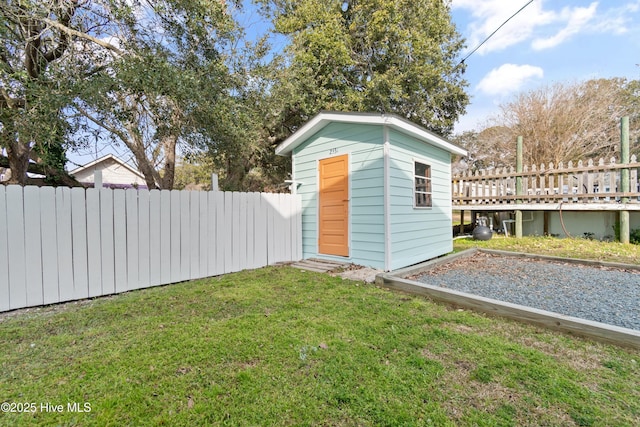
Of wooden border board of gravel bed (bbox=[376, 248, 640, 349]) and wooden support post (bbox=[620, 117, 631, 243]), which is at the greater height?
wooden support post (bbox=[620, 117, 631, 243])

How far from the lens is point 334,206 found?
581 cm

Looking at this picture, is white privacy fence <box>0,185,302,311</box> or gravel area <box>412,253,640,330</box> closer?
gravel area <box>412,253,640,330</box>

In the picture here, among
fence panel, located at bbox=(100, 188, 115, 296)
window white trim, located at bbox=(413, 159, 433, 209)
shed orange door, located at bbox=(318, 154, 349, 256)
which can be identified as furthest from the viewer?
window white trim, located at bbox=(413, 159, 433, 209)

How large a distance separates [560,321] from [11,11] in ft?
26.0

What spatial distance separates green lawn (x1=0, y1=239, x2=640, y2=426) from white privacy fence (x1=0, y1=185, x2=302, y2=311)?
18.5 inches

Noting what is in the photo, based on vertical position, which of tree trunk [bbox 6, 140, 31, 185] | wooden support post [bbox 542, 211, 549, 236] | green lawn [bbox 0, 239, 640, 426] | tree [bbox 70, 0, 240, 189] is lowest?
green lawn [bbox 0, 239, 640, 426]

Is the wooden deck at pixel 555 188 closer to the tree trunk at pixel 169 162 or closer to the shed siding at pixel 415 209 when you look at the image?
the shed siding at pixel 415 209

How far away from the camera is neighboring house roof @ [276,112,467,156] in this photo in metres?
5.00

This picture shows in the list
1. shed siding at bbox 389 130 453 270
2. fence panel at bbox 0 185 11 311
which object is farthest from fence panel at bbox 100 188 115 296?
shed siding at bbox 389 130 453 270

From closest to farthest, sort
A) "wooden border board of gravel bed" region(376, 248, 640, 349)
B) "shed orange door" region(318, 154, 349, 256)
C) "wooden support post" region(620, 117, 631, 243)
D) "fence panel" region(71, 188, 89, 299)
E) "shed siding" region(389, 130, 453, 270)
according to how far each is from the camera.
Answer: "wooden border board of gravel bed" region(376, 248, 640, 349) → "fence panel" region(71, 188, 89, 299) → "shed siding" region(389, 130, 453, 270) → "shed orange door" region(318, 154, 349, 256) → "wooden support post" region(620, 117, 631, 243)

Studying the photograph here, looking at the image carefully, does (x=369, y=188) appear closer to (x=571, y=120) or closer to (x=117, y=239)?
(x=117, y=239)

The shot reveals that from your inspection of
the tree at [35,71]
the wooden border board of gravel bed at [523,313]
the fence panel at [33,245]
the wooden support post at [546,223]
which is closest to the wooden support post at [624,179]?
the wooden support post at [546,223]

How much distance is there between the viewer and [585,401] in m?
1.71

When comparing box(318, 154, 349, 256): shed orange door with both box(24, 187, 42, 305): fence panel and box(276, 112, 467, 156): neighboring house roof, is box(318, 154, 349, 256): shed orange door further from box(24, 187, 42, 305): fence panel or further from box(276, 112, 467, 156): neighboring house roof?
box(24, 187, 42, 305): fence panel
